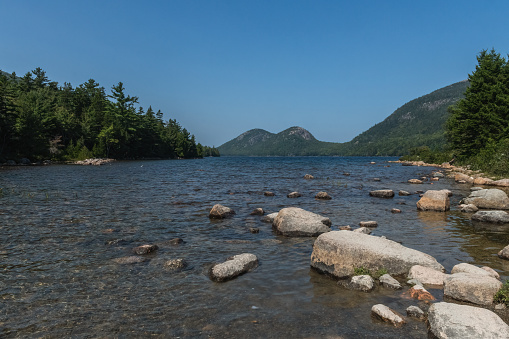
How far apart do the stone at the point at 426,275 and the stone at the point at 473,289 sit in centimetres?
57

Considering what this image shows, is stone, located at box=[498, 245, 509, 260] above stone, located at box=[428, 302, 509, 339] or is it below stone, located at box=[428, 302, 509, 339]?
below

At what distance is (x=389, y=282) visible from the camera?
7055mm

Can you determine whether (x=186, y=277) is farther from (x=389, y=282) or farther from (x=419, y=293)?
(x=419, y=293)

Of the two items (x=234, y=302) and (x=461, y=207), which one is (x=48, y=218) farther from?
(x=461, y=207)

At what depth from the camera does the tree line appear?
59938mm

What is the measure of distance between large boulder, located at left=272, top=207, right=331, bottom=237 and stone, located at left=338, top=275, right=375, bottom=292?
4.58 metres

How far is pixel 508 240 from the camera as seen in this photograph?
10891mm

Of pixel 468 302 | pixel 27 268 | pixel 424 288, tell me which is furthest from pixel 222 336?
pixel 27 268

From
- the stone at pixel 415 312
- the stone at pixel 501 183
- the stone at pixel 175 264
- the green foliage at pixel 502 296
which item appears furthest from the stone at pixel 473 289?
the stone at pixel 501 183

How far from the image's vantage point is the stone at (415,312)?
18.5 feet

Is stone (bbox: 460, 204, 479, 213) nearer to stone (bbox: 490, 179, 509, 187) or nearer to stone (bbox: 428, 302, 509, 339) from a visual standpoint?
stone (bbox: 428, 302, 509, 339)

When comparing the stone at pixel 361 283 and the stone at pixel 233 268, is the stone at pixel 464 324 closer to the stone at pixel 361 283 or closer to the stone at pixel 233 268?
the stone at pixel 361 283

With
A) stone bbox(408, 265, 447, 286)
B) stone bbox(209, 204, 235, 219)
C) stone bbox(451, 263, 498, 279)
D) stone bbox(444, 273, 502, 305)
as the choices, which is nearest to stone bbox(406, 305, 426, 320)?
stone bbox(444, 273, 502, 305)

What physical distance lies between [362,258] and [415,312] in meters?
2.14
